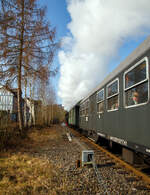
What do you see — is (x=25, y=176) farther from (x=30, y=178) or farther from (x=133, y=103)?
(x=133, y=103)

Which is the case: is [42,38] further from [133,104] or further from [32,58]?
[133,104]

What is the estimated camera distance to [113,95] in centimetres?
629

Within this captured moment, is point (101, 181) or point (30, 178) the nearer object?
point (101, 181)

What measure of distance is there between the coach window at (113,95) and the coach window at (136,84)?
733 mm

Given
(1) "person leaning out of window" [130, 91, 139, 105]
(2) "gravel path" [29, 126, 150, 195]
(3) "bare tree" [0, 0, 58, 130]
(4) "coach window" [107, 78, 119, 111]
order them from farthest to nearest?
1. (3) "bare tree" [0, 0, 58, 130]
2. (4) "coach window" [107, 78, 119, 111]
3. (1) "person leaning out of window" [130, 91, 139, 105]
4. (2) "gravel path" [29, 126, 150, 195]

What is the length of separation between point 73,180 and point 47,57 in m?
8.86

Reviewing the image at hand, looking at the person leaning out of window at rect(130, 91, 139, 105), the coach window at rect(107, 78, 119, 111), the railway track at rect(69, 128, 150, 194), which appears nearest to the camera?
the railway track at rect(69, 128, 150, 194)

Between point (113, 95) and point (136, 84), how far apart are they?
183cm

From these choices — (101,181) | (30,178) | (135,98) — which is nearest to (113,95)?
(135,98)

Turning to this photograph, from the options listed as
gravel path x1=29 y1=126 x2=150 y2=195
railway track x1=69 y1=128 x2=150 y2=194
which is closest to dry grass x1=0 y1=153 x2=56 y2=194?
gravel path x1=29 y1=126 x2=150 y2=195

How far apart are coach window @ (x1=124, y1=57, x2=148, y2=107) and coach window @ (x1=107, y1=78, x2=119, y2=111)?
73cm

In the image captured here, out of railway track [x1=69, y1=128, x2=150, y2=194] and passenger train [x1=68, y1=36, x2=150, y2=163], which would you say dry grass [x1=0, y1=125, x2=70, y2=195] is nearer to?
railway track [x1=69, y1=128, x2=150, y2=194]

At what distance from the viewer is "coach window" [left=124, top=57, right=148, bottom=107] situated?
4133 mm

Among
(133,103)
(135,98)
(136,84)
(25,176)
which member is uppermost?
(136,84)
